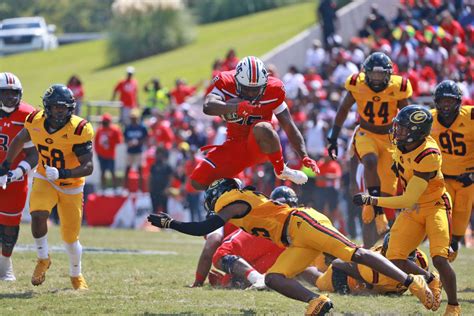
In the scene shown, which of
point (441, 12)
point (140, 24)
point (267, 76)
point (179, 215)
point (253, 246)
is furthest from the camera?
point (140, 24)

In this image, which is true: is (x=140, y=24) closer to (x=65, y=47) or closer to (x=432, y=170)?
(x=65, y=47)

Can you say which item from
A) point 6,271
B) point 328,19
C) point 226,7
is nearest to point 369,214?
point 6,271

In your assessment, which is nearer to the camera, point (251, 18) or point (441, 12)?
point (441, 12)

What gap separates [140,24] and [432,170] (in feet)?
101

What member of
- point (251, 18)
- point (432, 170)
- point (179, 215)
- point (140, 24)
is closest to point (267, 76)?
point (432, 170)

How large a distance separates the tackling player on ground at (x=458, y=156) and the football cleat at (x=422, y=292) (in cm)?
214

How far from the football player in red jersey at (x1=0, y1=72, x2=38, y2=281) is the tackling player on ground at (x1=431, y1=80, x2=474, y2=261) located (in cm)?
392

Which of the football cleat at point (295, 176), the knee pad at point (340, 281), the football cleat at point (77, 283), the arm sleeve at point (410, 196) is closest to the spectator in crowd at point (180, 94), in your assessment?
the football cleat at point (77, 283)

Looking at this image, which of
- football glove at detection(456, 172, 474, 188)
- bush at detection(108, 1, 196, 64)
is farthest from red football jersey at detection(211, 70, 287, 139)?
bush at detection(108, 1, 196, 64)

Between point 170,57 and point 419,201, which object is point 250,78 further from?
point 170,57

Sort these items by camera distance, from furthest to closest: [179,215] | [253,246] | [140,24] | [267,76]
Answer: [140,24]
[179,215]
[253,246]
[267,76]

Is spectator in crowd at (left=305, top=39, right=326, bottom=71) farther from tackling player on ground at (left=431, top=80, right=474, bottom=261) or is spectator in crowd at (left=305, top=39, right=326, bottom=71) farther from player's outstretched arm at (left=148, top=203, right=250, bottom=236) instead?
player's outstretched arm at (left=148, top=203, right=250, bottom=236)

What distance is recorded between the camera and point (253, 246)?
9844 millimetres

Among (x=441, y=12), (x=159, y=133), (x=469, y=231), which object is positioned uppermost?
(x=441, y=12)
